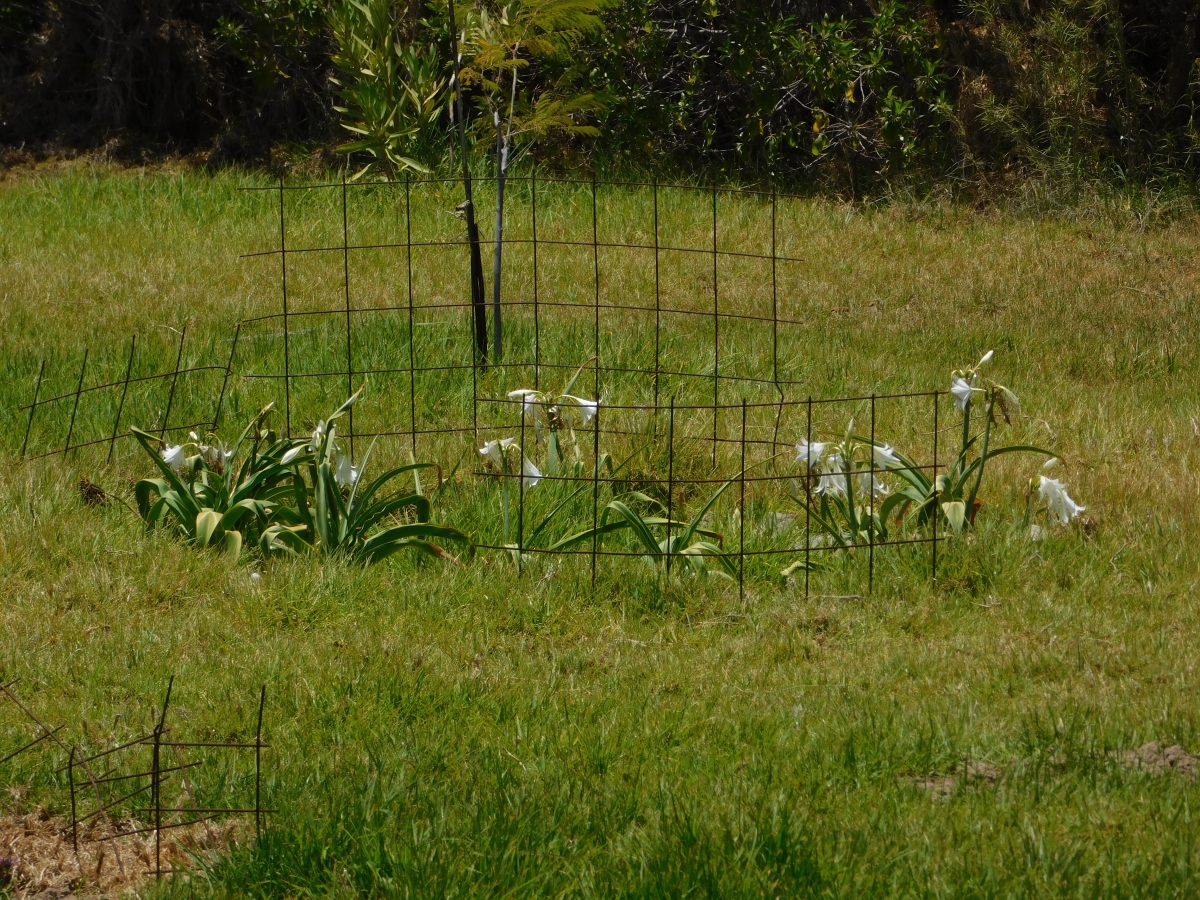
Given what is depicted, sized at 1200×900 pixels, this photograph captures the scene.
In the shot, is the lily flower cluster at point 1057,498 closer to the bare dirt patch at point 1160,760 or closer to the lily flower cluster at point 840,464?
the lily flower cluster at point 840,464

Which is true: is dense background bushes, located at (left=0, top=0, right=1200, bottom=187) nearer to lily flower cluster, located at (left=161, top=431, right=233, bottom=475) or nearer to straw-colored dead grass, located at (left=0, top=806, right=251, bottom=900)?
lily flower cluster, located at (left=161, top=431, right=233, bottom=475)

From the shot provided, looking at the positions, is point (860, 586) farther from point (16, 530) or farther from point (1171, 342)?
point (1171, 342)

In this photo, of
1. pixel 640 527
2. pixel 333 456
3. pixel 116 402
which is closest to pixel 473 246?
pixel 116 402

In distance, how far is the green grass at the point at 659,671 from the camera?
3049mm

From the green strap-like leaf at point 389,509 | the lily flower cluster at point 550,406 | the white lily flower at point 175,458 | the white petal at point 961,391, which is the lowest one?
the green strap-like leaf at point 389,509

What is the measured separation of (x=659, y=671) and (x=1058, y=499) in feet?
5.13

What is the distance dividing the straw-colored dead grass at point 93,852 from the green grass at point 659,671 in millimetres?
139

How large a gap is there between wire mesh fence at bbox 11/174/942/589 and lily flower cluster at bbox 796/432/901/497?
0.06 ft

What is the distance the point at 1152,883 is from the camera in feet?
9.49

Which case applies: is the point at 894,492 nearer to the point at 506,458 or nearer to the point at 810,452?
the point at 810,452

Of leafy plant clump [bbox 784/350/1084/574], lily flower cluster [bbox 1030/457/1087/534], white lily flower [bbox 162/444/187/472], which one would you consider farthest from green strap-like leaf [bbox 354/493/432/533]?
lily flower cluster [bbox 1030/457/1087/534]

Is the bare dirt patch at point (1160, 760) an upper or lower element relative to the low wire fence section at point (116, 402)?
lower

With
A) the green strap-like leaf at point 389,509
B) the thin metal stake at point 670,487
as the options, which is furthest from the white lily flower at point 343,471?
the thin metal stake at point 670,487

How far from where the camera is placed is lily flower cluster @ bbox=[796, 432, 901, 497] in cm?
475
